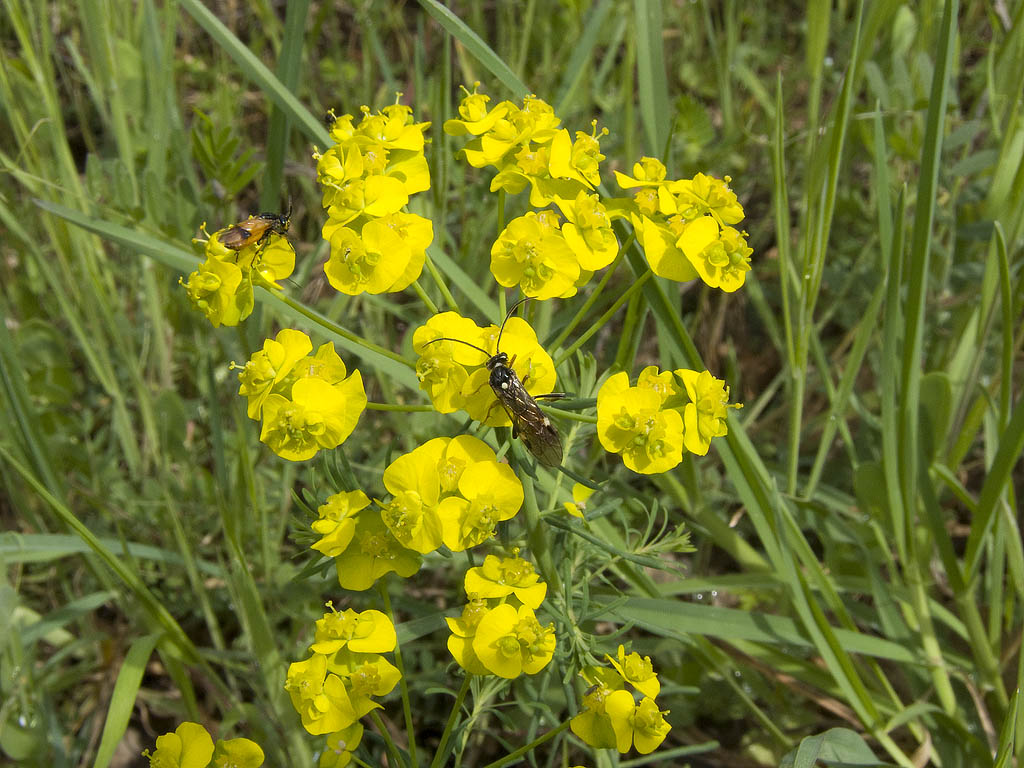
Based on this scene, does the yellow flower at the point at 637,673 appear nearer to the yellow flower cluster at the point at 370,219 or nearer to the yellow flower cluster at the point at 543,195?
the yellow flower cluster at the point at 543,195

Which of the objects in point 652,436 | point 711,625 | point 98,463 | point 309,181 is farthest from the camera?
point 309,181

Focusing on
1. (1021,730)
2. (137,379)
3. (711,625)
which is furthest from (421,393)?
(1021,730)

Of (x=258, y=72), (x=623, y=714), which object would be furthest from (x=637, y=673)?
(x=258, y=72)

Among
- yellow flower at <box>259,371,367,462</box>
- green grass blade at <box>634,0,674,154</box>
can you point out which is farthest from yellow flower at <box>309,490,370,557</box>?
green grass blade at <box>634,0,674,154</box>

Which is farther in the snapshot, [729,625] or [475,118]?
[729,625]

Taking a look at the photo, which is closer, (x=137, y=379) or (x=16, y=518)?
(x=137, y=379)

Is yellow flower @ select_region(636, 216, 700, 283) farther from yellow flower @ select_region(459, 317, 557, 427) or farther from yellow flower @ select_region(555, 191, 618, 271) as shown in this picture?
yellow flower @ select_region(459, 317, 557, 427)

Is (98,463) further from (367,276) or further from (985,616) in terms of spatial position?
(985,616)

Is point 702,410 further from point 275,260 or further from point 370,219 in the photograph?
point 275,260
